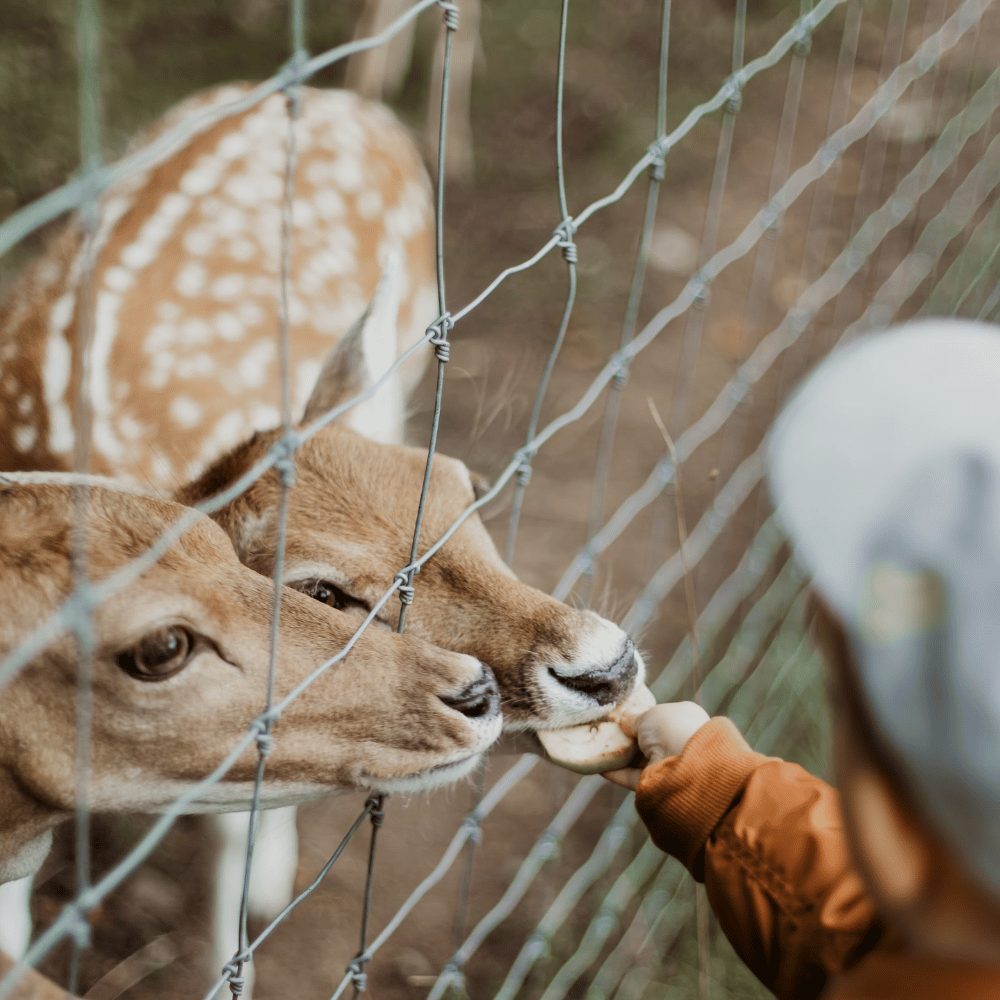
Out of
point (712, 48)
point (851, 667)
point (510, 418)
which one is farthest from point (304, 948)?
point (712, 48)

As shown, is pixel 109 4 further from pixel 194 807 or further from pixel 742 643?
pixel 194 807

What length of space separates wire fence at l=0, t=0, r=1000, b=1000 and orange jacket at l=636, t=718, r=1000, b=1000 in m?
0.39

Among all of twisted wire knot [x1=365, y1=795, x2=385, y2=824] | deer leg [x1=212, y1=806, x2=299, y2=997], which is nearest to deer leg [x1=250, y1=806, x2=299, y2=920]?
deer leg [x1=212, y1=806, x2=299, y2=997]

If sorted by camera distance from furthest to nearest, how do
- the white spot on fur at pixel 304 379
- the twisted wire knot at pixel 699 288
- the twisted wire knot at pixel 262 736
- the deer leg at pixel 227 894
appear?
the white spot on fur at pixel 304 379
the deer leg at pixel 227 894
the twisted wire knot at pixel 699 288
the twisted wire knot at pixel 262 736

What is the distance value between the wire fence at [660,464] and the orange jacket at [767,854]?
0.39 metres

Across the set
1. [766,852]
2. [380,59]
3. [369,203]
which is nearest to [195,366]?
[369,203]

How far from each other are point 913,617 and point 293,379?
2.34 metres

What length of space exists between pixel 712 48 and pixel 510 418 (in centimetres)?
290

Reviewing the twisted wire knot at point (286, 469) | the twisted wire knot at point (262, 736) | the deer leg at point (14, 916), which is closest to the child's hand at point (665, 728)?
the twisted wire knot at point (262, 736)

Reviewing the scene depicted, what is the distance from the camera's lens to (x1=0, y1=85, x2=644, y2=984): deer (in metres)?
1.85

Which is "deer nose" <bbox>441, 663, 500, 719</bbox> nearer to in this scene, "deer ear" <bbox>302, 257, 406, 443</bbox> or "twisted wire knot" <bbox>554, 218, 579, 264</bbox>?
"twisted wire knot" <bbox>554, 218, 579, 264</bbox>

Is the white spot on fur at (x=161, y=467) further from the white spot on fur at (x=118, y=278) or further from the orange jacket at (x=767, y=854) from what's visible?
the orange jacket at (x=767, y=854)

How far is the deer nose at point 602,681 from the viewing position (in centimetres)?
176

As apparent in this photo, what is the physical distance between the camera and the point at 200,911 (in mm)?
2854
